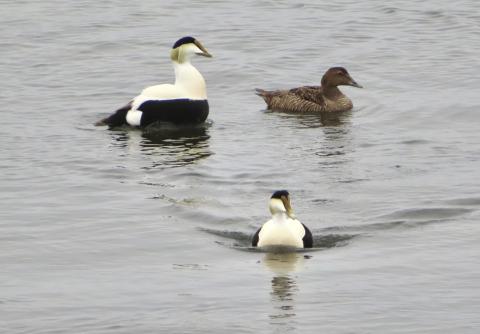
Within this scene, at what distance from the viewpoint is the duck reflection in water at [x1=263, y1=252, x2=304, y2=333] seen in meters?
9.62

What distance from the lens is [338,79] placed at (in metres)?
19.3

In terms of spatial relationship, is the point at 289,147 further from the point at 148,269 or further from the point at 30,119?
the point at 148,269

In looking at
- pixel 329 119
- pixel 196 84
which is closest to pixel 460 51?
pixel 329 119

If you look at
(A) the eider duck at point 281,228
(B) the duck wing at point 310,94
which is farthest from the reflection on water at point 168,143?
(A) the eider duck at point 281,228

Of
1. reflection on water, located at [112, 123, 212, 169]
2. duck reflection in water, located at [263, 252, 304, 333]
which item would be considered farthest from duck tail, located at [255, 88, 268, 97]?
duck reflection in water, located at [263, 252, 304, 333]

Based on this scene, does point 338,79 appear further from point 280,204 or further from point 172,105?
point 280,204

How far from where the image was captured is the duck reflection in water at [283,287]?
9.62 m

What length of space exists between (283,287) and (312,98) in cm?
881

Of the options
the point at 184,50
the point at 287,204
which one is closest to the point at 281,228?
the point at 287,204

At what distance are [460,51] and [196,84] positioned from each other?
20.5 feet

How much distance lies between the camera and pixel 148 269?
36.2 ft

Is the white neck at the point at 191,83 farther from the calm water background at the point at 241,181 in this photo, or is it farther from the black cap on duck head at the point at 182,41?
the calm water background at the point at 241,181

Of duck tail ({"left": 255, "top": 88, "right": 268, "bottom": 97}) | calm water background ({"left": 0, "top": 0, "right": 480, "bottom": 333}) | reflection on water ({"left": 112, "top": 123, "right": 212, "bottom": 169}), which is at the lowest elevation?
reflection on water ({"left": 112, "top": 123, "right": 212, "bottom": 169})

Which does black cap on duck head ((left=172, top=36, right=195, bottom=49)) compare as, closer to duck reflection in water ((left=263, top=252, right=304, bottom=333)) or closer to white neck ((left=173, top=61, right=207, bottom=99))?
white neck ((left=173, top=61, right=207, bottom=99))
